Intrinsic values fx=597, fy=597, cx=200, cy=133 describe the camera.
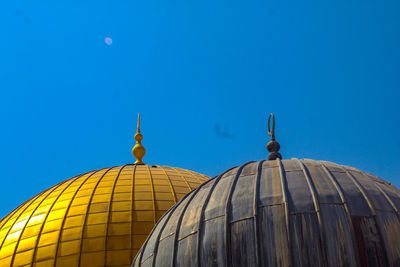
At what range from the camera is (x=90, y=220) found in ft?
71.3

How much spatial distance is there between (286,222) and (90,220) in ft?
42.3

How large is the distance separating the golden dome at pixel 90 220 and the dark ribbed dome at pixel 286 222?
8789mm

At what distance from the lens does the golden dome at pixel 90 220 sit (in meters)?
20.6

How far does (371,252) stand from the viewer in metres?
9.82

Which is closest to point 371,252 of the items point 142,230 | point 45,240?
point 142,230

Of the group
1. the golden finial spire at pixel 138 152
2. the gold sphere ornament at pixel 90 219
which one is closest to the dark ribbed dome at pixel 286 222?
the gold sphere ornament at pixel 90 219

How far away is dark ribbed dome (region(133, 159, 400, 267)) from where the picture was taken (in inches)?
387

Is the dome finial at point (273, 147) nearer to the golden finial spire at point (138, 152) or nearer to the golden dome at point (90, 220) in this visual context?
the golden dome at point (90, 220)

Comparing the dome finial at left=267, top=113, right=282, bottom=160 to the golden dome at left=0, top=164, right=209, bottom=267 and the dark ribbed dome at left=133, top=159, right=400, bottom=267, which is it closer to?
the dark ribbed dome at left=133, top=159, right=400, bottom=267

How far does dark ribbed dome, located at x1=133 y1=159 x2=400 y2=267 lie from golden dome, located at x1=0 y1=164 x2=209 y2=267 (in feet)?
28.8

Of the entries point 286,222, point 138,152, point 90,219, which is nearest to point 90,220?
point 90,219

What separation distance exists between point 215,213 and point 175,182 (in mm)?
13980

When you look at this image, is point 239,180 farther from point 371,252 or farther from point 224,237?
point 371,252

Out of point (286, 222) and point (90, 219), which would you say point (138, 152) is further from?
point (286, 222)
